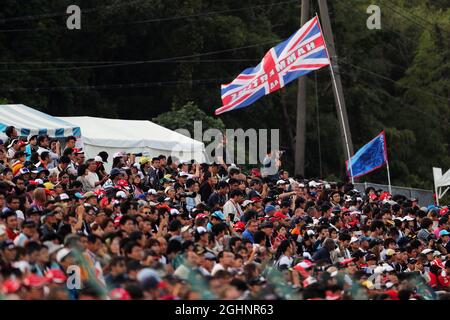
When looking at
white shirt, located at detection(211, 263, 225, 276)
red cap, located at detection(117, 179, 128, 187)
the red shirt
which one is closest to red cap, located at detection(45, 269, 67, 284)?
the red shirt

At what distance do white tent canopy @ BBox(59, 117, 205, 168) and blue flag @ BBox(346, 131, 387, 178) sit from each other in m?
4.14

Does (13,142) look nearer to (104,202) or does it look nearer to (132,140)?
(104,202)

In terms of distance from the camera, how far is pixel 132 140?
29.7m

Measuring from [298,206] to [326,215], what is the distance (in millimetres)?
537

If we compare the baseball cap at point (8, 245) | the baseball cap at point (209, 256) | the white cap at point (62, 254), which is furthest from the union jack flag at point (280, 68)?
the white cap at point (62, 254)

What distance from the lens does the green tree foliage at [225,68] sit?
4291 cm

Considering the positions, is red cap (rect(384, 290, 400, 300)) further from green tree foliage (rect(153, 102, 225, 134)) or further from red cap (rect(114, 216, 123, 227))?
green tree foliage (rect(153, 102, 225, 134))

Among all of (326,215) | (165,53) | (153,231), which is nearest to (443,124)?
(165,53)

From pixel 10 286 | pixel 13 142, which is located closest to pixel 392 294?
pixel 10 286

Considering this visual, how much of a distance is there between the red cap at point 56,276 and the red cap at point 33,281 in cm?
37

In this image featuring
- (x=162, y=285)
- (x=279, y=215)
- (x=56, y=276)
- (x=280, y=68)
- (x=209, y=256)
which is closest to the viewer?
(x=162, y=285)

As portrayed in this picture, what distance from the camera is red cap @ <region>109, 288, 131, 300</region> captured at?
405 inches

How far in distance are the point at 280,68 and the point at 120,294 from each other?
61.1ft
